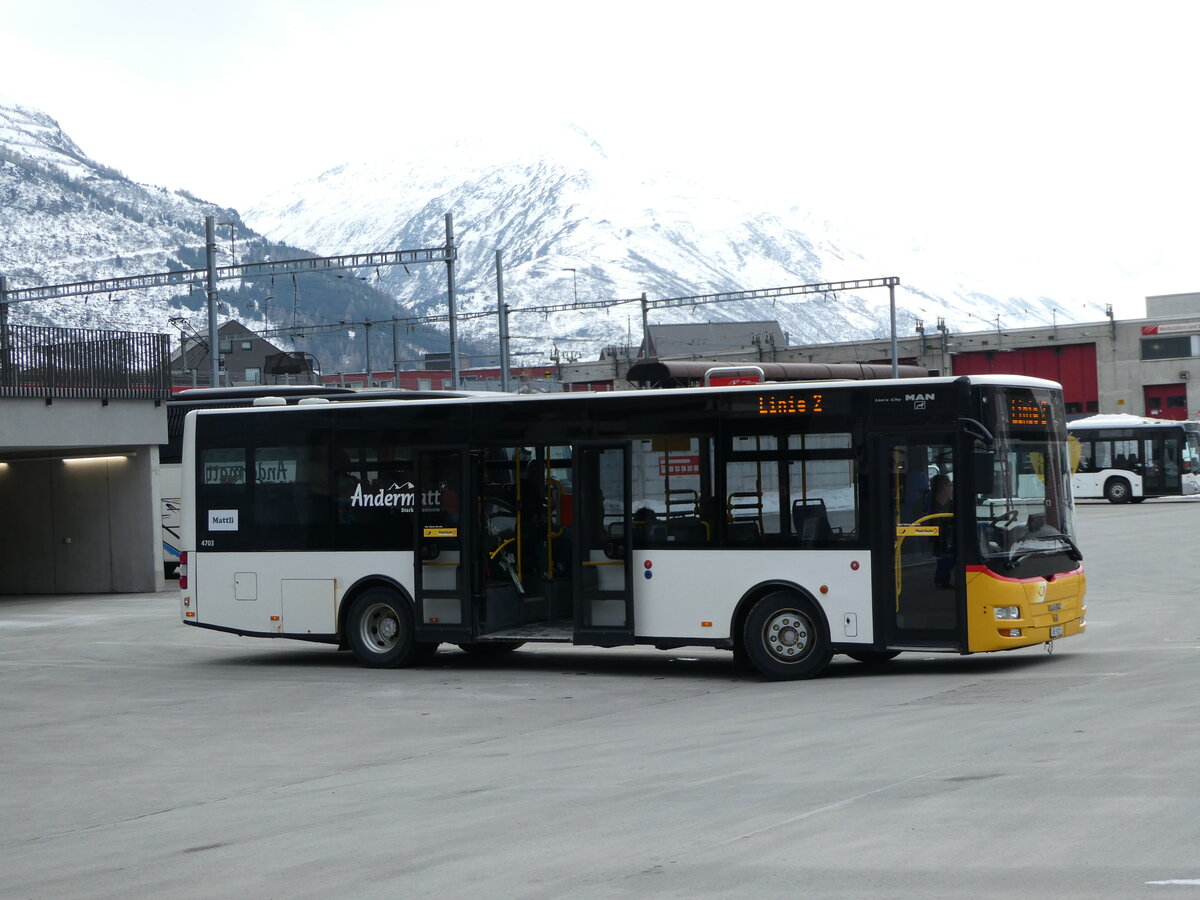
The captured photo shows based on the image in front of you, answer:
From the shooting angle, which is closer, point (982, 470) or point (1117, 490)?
point (982, 470)

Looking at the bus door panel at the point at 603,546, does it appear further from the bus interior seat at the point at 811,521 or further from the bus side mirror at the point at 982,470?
the bus side mirror at the point at 982,470

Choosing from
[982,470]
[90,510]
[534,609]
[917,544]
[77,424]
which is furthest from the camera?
[90,510]

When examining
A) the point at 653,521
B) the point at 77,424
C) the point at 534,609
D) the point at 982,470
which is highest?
the point at 77,424

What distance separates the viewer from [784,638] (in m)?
Result: 14.6

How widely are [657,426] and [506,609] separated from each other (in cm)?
261

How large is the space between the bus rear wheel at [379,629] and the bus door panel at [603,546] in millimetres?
2254

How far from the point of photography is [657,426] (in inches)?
597

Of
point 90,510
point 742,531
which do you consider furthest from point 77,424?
point 742,531

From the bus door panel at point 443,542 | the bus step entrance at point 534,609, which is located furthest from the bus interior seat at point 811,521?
the bus door panel at point 443,542

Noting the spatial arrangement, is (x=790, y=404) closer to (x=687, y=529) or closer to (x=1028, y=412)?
(x=687, y=529)

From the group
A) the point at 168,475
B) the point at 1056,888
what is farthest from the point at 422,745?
the point at 168,475

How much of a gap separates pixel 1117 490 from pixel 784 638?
4219cm

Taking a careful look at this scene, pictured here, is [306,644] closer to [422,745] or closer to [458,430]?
[458,430]

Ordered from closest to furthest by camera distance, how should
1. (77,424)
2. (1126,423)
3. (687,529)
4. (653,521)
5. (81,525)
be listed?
(687,529) < (653,521) < (77,424) < (81,525) < (1126,423)
